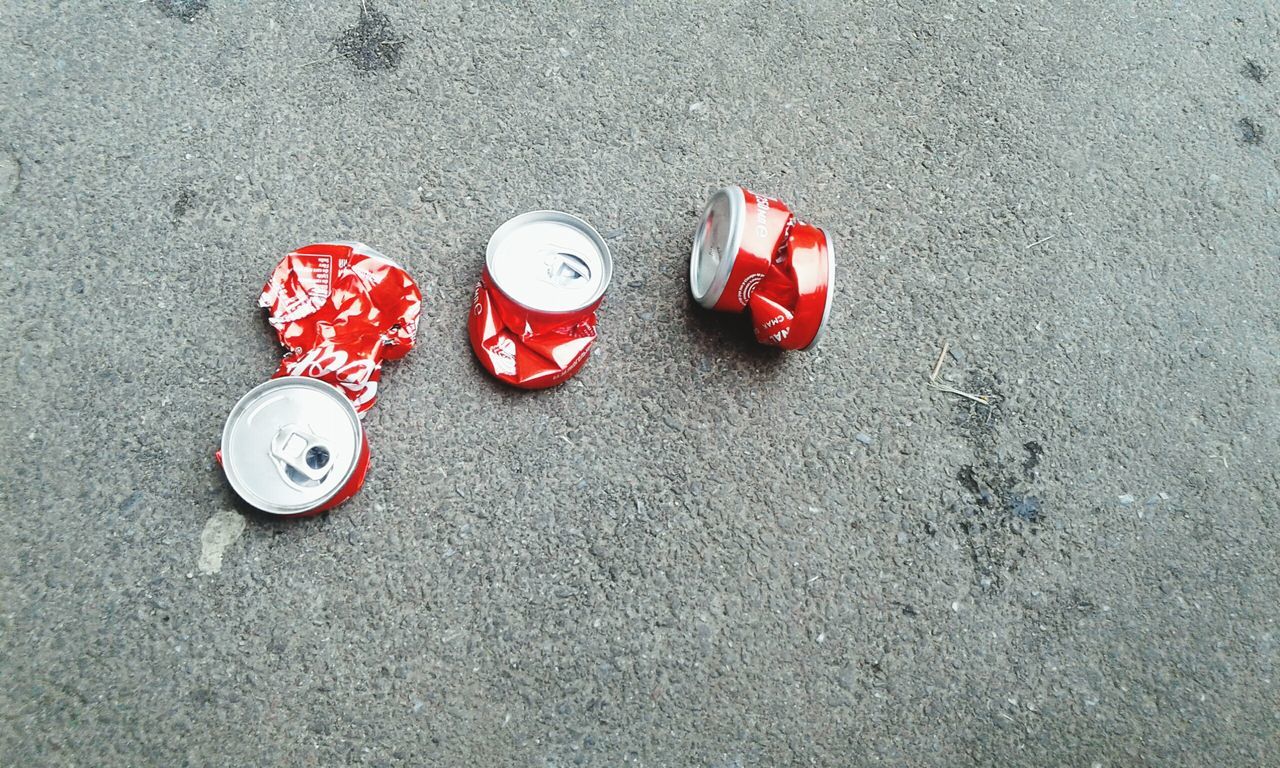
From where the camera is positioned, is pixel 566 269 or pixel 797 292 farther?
pixel 566 269

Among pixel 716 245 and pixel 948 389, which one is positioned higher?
pixel 716 245

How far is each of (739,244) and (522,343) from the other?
1.61 feet

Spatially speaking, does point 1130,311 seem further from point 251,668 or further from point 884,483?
point 251,668

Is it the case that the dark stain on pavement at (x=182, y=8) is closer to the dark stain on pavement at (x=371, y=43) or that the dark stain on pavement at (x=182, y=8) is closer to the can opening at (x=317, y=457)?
the dark stain on pavement at (x=371, y=43)

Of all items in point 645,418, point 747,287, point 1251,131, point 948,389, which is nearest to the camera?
point 747,287

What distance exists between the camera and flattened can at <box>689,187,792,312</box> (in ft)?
5.57

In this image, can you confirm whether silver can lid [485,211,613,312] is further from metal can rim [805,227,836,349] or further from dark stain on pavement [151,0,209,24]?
dark stain on pavement [151,0,209,24]

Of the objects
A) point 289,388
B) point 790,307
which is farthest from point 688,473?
point 289,388

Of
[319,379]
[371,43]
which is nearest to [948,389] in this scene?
[319,379]

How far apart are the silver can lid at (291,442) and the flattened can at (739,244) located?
2.56 ft

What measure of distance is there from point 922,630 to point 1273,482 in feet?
3.27

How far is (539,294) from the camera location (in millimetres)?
1771

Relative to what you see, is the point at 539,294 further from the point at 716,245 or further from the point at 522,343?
the point at 716,245

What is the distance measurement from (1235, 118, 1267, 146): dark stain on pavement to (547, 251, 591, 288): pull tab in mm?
1964
